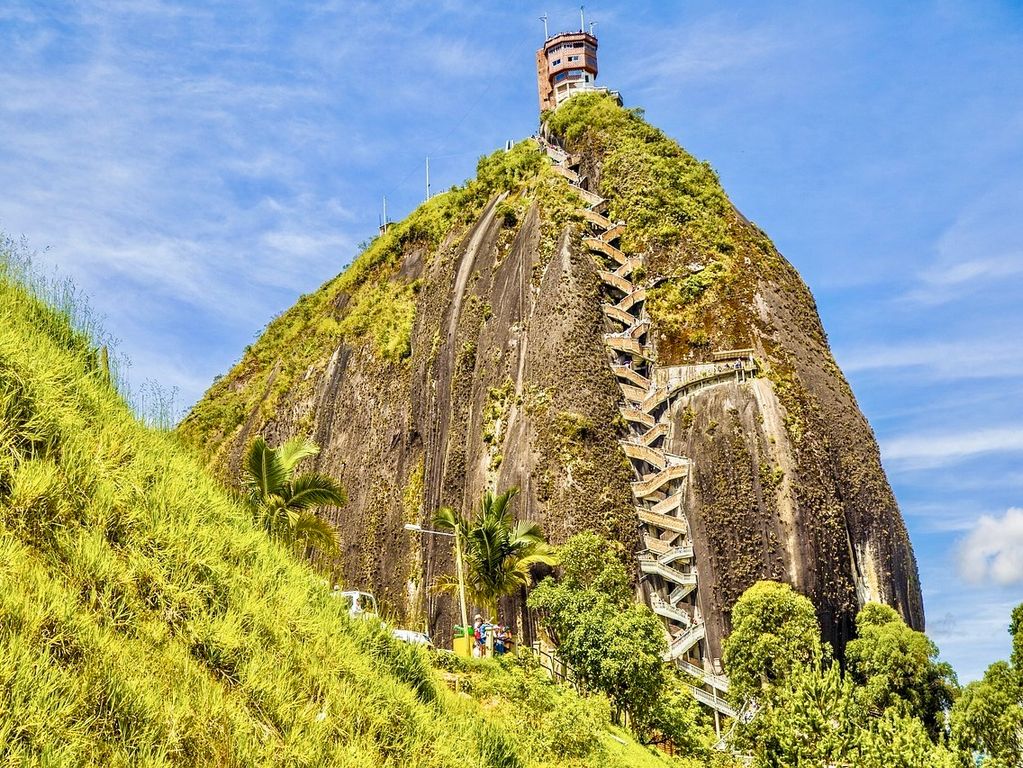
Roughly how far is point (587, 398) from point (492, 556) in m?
13.1

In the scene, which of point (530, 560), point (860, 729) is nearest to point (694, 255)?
point (530, 560)

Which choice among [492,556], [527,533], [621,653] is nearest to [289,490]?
[492,556]

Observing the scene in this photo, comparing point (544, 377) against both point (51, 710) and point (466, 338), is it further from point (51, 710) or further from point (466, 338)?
point (51, 710)

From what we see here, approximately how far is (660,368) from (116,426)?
44429mm

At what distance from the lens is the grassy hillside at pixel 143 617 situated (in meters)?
8.26

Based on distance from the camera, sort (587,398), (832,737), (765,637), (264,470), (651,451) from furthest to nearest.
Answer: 1. (587,398)
2. (651,451)
3. (765,637)
4. (264,470)
5. (832,737)

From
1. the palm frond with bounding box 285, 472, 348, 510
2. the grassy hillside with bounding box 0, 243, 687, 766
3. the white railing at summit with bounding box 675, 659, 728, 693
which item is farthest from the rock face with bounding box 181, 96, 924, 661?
the grassy hillside with bounding box 0, 243, 687, 766

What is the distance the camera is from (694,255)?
5656 cm

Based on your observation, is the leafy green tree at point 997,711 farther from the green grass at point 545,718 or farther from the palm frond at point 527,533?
the palm frond at point 527,533

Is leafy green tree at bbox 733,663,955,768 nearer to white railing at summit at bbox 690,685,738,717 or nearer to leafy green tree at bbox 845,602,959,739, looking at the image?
leafy green tree at bbox 845,602,959,739

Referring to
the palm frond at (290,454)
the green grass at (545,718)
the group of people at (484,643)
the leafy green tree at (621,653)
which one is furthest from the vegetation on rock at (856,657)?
the palm frond at (290,454)

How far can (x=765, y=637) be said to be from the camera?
1567 inches

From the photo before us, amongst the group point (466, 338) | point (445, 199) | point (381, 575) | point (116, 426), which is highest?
point (445, 199)

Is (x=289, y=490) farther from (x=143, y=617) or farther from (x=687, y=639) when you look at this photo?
(x=143, y=617)
